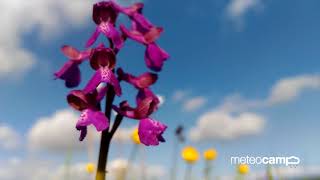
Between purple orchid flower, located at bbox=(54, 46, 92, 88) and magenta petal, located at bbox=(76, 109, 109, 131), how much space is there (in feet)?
1.56

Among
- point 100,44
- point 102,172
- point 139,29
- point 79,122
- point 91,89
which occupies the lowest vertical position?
point 102,172

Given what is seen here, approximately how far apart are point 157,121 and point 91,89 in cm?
40

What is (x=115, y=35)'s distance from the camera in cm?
285

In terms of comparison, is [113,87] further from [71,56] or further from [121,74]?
[71,56]

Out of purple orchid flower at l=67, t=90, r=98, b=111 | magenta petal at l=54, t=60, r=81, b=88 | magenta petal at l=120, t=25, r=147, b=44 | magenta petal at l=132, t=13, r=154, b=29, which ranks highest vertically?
magenta petal at l=132, t=13, r=154, b=29

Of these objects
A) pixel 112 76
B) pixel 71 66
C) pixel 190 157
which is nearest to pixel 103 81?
pixel 112 76

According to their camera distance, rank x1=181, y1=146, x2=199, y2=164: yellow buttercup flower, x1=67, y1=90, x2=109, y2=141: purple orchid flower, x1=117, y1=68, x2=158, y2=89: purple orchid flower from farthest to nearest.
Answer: x1=181, y1=146, x2=199, y2=164: yellow buttercup flower < x1=117, y1=68, x2=158, y2=89: purple orchid flower < x1=67, y1=90, x2=109, y2=141: purple orchid flower

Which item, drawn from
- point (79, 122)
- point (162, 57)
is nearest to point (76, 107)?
point (79, 122)

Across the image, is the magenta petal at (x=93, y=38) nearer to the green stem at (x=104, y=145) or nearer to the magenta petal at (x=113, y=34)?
the magenta petal at (x=113, y=34)

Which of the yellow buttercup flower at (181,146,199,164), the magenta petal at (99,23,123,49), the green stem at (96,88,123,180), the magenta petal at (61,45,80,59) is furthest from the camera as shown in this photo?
the yellow buttercup flower at (181,146,199,164)

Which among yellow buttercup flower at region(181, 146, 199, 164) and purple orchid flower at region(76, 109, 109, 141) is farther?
yellow buttercup flower at region(181, 146, 199, 164)

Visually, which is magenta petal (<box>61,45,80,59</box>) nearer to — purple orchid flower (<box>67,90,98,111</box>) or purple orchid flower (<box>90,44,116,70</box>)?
purple orchid flower (<box>90,44,116,70</box>)

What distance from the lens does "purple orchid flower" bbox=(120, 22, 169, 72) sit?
3.06 m

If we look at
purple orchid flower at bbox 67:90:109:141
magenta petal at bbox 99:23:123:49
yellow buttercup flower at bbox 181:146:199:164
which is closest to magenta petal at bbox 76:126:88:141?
purple orchid flower at bbox 67:90:109:141
